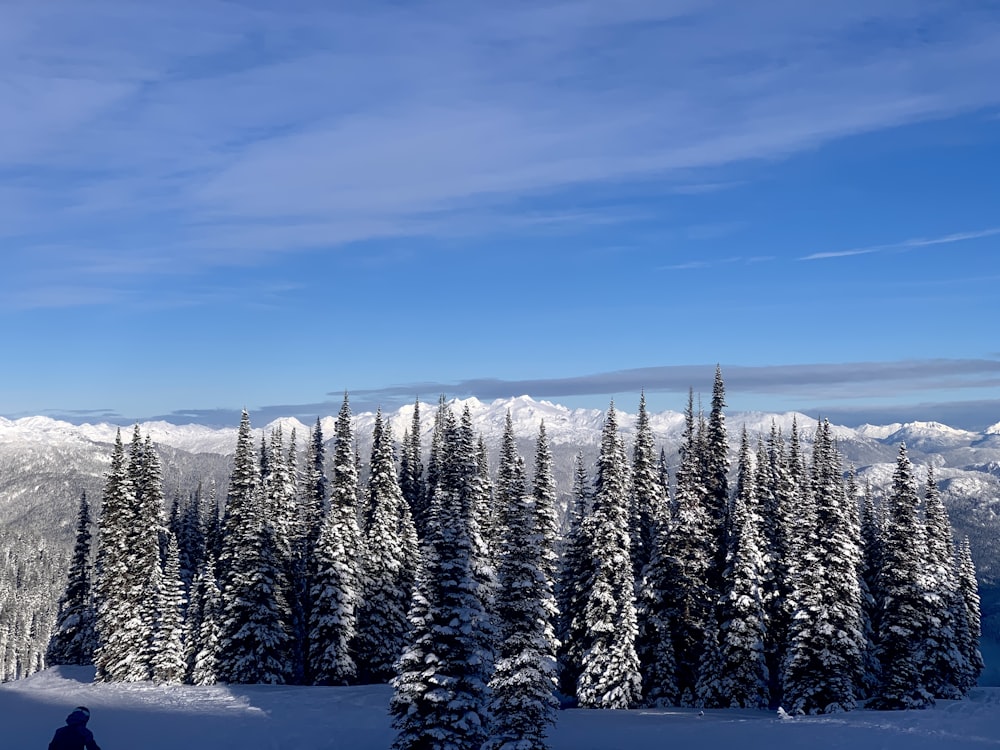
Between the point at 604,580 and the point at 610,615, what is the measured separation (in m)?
2.06

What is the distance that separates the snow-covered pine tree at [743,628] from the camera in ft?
165

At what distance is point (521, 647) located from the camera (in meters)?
31.0

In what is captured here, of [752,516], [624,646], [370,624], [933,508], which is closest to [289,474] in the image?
[370,624]

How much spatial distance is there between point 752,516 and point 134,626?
43413mm

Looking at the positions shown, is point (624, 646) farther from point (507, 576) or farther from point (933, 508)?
point (933, 508)

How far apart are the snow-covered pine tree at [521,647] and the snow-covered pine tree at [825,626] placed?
69.9 ft

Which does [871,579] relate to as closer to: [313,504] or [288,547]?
[313,504]

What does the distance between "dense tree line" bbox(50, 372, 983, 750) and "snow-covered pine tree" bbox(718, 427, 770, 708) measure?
133 mm

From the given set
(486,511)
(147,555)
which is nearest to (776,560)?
(486,511)

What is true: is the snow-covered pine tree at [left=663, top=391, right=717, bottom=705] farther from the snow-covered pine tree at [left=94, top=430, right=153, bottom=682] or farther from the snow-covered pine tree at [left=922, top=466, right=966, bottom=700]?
the snow-covered pine tree at [left=94, top=430, right=153, bottom=682]

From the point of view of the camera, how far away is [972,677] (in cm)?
6938

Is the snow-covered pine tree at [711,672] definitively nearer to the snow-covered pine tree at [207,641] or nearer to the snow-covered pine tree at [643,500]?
the snow-covered pine tree at [643,500]

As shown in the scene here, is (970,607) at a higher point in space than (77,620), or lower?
higher

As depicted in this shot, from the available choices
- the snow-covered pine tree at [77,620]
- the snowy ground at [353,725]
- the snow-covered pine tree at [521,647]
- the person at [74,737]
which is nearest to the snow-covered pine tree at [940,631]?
the snowy ground at [353,725]
